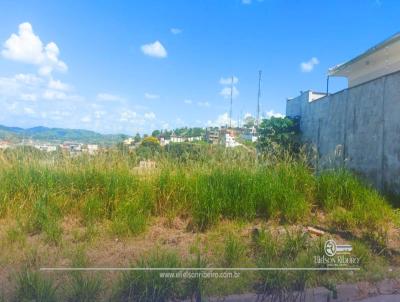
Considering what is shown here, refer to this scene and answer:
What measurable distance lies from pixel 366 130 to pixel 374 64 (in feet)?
19.0

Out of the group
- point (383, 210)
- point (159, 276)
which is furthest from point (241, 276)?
point (383, 210)

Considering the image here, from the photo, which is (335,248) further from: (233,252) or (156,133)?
(156,133)

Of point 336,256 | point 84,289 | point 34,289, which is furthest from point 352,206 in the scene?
point 34,289

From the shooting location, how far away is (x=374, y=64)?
470 inches

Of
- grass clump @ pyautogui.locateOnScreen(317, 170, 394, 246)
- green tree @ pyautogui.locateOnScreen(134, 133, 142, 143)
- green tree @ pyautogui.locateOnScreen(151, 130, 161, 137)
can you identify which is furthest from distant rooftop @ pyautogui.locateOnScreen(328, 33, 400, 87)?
green tree @ pyautogui.locateOnScreen(134, 133, 142, 143)

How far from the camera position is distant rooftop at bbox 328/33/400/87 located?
Result: 33.4ft

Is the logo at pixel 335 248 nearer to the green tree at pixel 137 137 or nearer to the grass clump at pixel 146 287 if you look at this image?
the grass clump at pixel 146 287

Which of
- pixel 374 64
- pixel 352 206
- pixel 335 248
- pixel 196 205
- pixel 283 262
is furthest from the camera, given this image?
pixel 374 64

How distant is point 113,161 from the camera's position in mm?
4906

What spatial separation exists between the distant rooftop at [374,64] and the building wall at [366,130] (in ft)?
8.01

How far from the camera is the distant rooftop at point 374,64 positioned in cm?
1019

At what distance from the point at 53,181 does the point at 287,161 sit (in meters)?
3.72

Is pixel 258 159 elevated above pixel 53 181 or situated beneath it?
elevated above

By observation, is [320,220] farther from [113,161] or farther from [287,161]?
[113,161]
